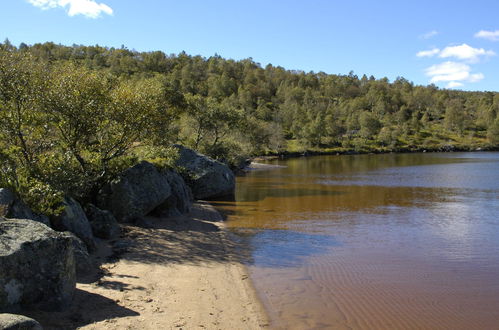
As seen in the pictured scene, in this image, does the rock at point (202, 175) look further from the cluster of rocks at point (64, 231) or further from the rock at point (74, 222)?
the rock at point (74, 222)

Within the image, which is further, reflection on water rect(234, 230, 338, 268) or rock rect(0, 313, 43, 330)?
reflection on water rect(234, 230, 338, 268)

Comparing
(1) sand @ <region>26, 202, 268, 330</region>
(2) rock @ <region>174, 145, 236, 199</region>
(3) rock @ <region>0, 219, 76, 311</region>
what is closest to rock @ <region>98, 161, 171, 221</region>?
(1) sand @ <region>26, 202, 268, 330</region>

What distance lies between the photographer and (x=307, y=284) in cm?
1523

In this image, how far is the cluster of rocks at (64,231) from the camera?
32.2 feet

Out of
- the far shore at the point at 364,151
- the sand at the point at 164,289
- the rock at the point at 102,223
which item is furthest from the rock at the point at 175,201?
the far shore at the point at 364,151

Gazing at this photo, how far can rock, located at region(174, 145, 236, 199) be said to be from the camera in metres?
37.6

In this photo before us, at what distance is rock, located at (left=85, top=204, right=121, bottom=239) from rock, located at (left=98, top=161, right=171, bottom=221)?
2329mm

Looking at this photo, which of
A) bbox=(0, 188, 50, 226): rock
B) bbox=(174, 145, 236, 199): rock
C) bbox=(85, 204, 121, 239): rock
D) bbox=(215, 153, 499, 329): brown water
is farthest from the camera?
bbox=(174, 145, 236, 199): rock

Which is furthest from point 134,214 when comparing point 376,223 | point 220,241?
point 376,223

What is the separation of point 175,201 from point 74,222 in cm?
1089

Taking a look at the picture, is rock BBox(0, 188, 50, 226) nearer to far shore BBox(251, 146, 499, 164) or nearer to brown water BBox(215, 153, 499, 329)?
brown water BBox(215, 153, 499, 329)

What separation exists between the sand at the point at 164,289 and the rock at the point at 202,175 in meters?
16.6

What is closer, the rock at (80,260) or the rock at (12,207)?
the rock at (12,207)

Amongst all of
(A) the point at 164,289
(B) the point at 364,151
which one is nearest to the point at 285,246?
(A) the point at 164,289
